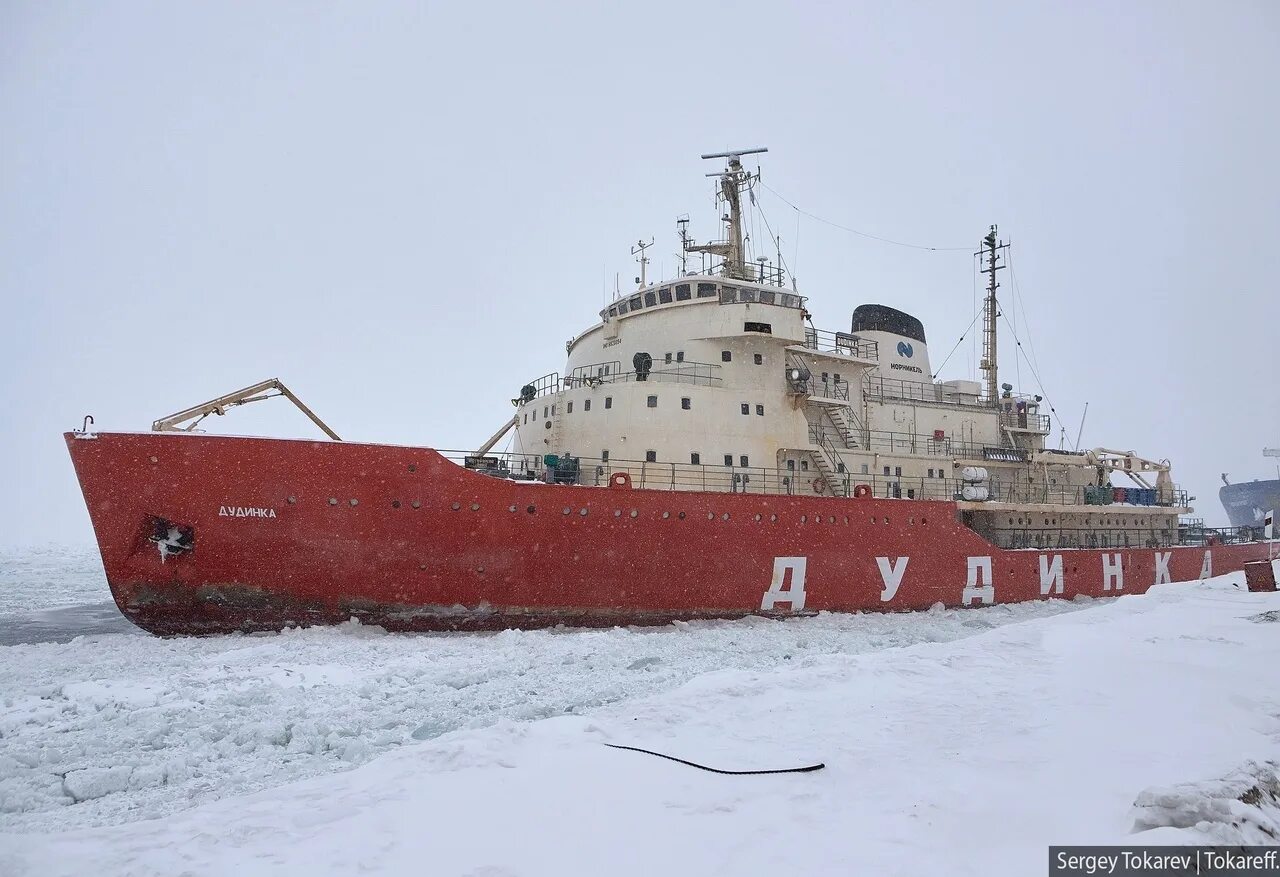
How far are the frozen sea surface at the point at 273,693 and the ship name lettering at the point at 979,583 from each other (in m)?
3.89

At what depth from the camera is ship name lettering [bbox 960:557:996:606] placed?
17.0m

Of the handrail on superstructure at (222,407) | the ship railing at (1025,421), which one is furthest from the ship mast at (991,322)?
the handrail on superstructure at (222,407)

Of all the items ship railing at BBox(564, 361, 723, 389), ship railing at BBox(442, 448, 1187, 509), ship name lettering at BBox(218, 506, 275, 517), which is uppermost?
ship railing at BBox(564, 361, 723, 389)

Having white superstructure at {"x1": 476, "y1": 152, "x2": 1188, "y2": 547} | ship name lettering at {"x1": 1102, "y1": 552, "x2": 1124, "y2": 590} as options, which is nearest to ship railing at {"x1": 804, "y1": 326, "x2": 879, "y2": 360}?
white superstructure at {"x1": 476, "y1": 152, "x2": 1188, "y2": 547}

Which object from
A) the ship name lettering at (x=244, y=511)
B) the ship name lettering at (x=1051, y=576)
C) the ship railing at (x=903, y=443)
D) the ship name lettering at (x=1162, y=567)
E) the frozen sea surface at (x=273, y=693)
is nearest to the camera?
the frozen sea surface at (x=273, y=693)

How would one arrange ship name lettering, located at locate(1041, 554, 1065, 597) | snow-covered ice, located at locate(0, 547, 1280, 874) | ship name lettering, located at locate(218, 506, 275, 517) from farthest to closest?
ship name lettering, located at locate(1041, 554, 1065, 597), ship name lettering, located at locate(218, 506, 275, 517), snow-covered ice, located at locate(0, 547, 1280, 874)

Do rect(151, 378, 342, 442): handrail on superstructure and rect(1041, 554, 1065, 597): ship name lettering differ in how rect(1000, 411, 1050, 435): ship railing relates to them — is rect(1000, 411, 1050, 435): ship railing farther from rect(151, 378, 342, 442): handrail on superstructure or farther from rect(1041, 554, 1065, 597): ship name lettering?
rect(151, 378, 342, 442): handrail on superstructure

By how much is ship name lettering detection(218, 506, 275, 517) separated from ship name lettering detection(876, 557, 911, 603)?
11621 millimetres

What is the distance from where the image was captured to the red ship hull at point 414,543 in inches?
419

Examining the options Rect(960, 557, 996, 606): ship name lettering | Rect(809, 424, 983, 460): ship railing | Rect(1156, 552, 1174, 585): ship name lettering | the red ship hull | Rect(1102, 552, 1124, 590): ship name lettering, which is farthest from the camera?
Rect(1156, 552, 1174, 585): ship name lettering

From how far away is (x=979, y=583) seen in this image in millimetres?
17172

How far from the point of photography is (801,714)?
19.3ft

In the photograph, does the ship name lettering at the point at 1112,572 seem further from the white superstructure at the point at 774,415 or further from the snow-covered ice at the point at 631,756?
the snow-covered ice at the point at 631,756

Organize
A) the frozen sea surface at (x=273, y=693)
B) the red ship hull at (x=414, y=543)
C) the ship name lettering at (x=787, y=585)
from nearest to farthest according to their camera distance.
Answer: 1. the frozen sea surface at (x=273, y=693)
2. the red ship hull at (x=414, y=543)
3. the ship name lettering at (x=787, y=585)
